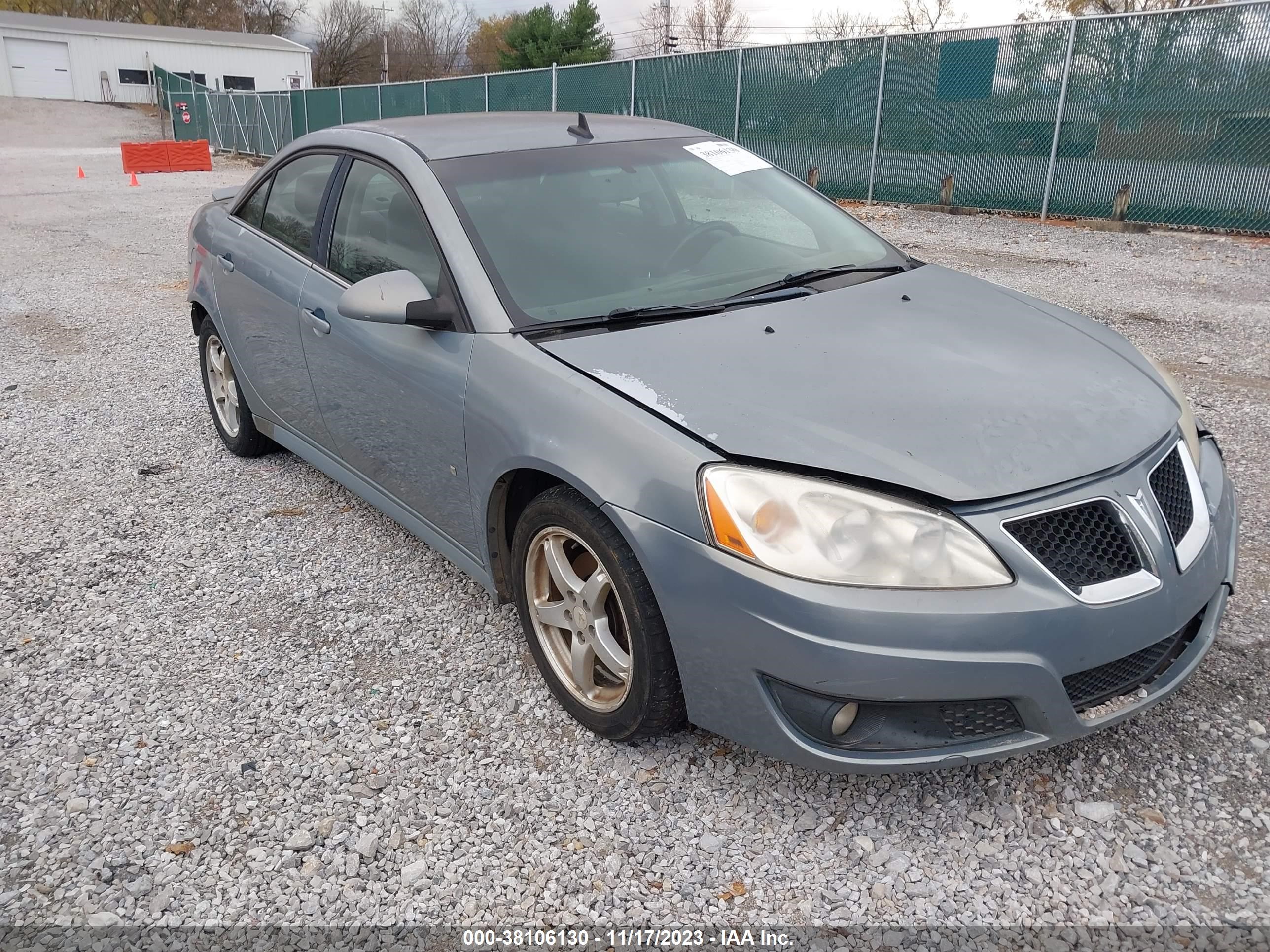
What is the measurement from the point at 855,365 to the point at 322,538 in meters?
2.48

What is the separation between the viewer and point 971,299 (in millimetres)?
3127

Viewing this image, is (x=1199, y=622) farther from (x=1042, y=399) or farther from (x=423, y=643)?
(x=423, y=643)

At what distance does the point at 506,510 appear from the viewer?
285 cm

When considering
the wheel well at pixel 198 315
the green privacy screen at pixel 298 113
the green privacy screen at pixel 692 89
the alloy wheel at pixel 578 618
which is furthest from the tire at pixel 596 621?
the green privacy screen at pixel 298 113

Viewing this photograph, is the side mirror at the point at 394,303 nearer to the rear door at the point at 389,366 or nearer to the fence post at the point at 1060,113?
the rear door at the point at 389,366

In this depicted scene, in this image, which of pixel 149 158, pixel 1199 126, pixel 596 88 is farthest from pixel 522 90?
pixel 1199 126

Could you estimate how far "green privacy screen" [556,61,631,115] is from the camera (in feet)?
58.3

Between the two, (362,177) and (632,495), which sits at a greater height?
(362,177)

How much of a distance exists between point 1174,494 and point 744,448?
1108 millimetres

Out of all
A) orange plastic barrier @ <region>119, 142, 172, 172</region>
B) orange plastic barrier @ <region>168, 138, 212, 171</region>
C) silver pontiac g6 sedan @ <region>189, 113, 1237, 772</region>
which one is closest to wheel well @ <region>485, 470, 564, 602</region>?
silver pontiac g6 sedan @ <region>189, 113, 1237, 772</region>

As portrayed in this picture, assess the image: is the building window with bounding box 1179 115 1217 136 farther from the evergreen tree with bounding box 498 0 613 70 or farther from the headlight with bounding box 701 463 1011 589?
Answer: the evergreen tree with bounding box 498 0 613 70

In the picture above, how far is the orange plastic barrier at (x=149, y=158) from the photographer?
25.5 meters

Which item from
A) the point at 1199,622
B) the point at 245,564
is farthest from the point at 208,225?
the point at 1199,622

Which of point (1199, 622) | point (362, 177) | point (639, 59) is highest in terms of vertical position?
point (639, 59)
